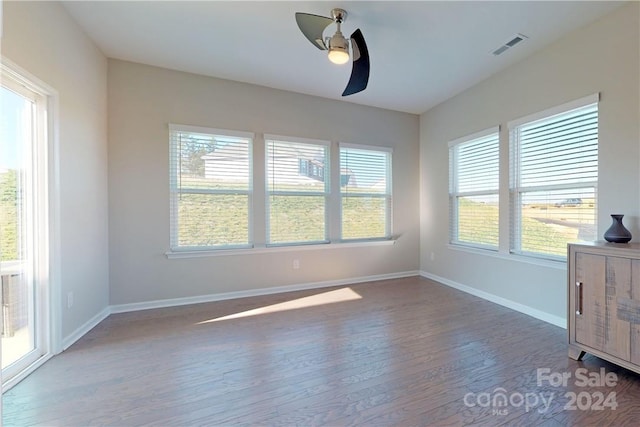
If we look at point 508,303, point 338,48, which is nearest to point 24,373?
point 338,48

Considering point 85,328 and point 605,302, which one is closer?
point 605,302

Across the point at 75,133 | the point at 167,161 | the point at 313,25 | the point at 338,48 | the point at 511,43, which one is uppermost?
the point at 511,43

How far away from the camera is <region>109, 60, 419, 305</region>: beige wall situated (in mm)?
3375

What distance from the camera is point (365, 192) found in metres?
4.66

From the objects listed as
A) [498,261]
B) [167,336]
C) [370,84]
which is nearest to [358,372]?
[167,336]

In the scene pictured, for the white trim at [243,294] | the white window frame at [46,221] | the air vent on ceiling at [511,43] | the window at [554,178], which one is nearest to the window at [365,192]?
the white trim at [243,294]

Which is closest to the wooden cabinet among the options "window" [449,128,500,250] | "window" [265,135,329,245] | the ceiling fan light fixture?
"window" [449,128,500,250]

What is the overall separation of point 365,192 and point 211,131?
7.57 ft

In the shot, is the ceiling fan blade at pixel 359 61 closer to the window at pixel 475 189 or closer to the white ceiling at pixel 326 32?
the white ceiling at pixel 326 32

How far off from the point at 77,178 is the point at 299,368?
2529mm

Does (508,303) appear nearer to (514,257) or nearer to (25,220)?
(514,257)

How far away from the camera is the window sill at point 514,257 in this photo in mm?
3081

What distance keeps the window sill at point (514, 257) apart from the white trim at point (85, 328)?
435 centimetres

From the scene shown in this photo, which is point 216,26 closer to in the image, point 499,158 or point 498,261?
point 499,158
